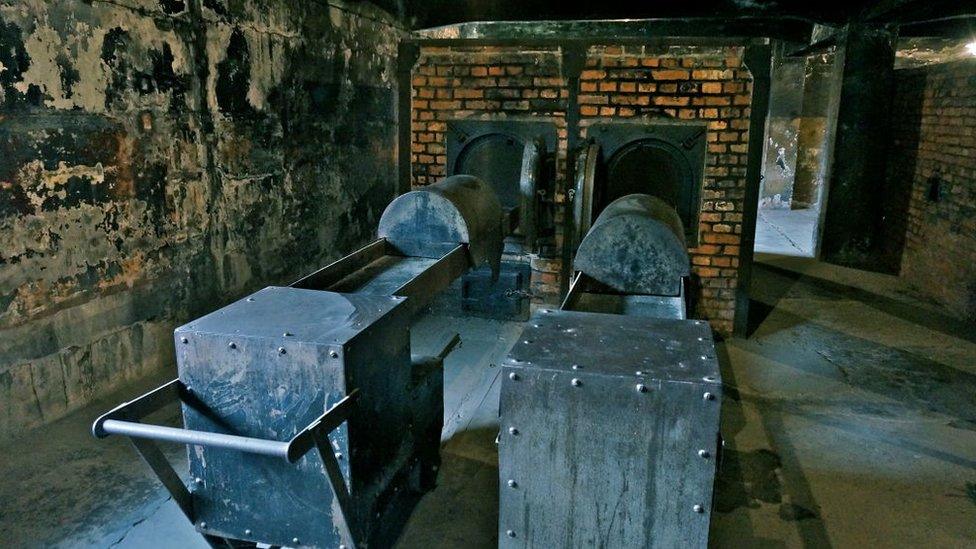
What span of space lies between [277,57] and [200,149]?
888mm

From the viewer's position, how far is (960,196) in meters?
5.75

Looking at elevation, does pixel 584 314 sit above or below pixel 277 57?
below

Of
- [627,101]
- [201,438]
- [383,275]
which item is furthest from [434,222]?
[201,438]

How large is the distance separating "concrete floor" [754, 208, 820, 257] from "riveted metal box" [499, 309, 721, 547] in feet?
22.4

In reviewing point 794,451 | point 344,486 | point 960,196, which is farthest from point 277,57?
point 960,196

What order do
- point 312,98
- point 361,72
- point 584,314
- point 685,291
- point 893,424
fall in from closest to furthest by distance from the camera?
1. point 584,314
2. point 685,291
3. point 893,424
4. point 312,98
5. point 361,72

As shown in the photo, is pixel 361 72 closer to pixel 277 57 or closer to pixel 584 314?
pixel 277 57

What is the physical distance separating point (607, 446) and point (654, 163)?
3265mm

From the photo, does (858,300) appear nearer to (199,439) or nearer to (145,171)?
(145,171)

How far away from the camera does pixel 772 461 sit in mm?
3156

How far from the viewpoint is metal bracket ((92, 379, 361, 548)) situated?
1.73 m

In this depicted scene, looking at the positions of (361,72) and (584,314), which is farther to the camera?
(361,72)

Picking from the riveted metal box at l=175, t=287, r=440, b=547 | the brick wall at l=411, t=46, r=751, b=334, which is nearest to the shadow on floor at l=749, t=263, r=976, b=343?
the brick wall at l=411, t=46, r=751, b=334

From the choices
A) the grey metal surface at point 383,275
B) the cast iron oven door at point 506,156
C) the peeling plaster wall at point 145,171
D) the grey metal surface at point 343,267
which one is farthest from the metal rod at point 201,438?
the cast iron oven door at point 506,156
